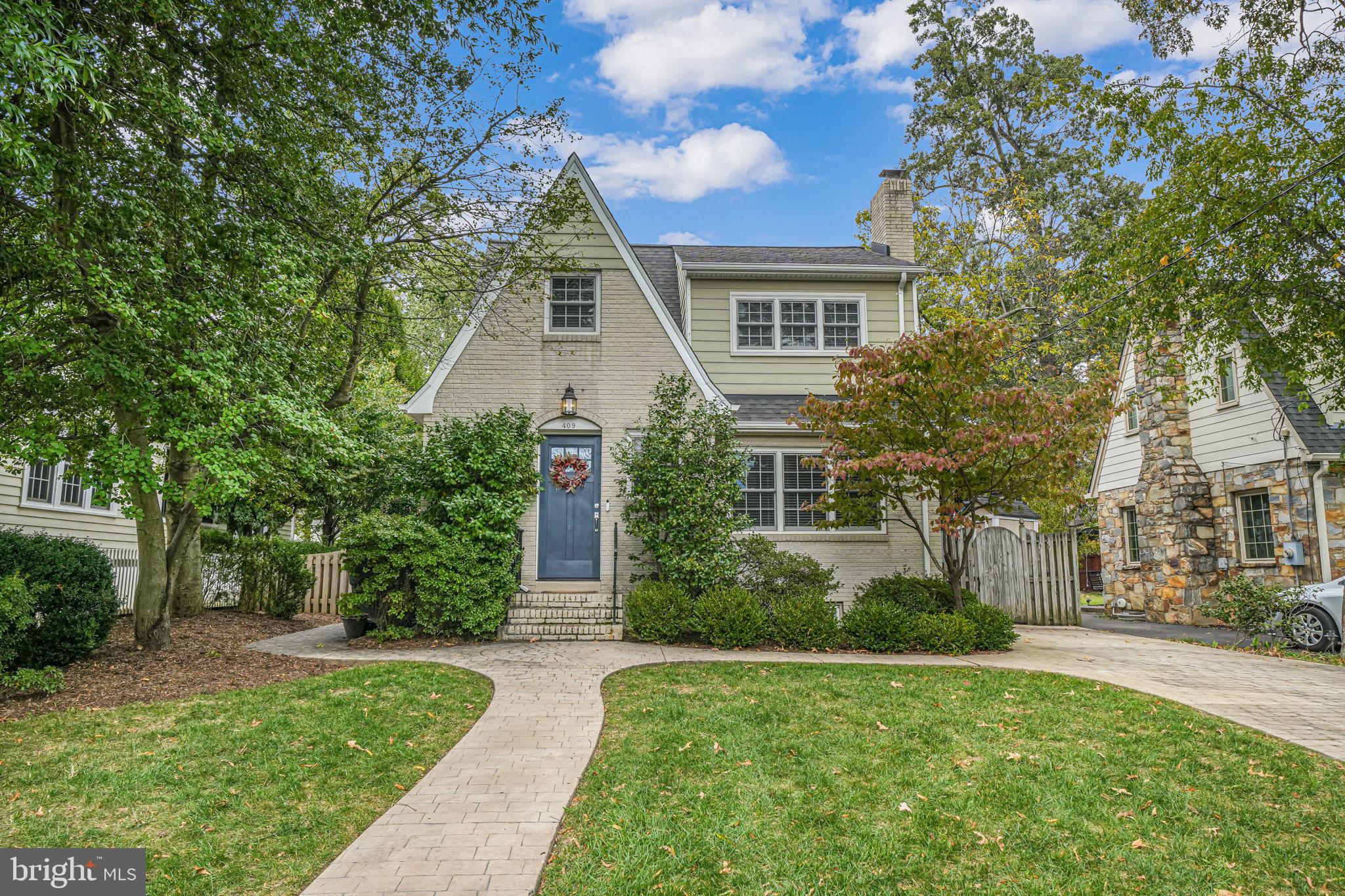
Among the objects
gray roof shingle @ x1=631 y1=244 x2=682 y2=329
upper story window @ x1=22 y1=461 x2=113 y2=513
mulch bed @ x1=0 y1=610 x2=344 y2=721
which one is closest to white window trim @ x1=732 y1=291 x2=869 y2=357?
gray roof shingle @ x1=631 y1=244 x2=682 y2=329

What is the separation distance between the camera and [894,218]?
54.2 ft

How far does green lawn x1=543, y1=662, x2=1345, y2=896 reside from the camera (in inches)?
151

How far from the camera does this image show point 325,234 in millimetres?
9148

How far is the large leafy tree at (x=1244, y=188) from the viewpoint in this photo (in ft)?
34.3

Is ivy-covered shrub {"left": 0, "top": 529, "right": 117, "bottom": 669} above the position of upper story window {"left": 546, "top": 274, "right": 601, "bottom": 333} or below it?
below

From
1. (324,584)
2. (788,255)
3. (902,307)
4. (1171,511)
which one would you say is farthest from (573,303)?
(1171,511)

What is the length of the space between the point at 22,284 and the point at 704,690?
7.98 meters

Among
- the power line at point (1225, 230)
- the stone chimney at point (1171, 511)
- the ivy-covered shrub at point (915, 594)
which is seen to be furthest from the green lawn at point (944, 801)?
the stone chimney at point (1171, 511)

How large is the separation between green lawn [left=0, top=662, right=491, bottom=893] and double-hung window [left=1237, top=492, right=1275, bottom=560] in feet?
51.0

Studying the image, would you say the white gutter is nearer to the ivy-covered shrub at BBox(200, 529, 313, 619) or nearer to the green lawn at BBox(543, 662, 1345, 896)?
the green lawn at BBox(543, 662, 1345, 896)

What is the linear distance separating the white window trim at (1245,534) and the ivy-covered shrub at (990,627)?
764 centimetres

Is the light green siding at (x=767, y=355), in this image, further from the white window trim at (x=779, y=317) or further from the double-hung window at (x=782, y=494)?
the double-hung window at (x=782, y=494)

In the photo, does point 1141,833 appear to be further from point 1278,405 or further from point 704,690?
point 1278,405

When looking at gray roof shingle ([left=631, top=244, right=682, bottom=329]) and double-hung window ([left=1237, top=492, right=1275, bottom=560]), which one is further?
gray roof shingle ([left=631, top=244, right=682, bottom=329])
